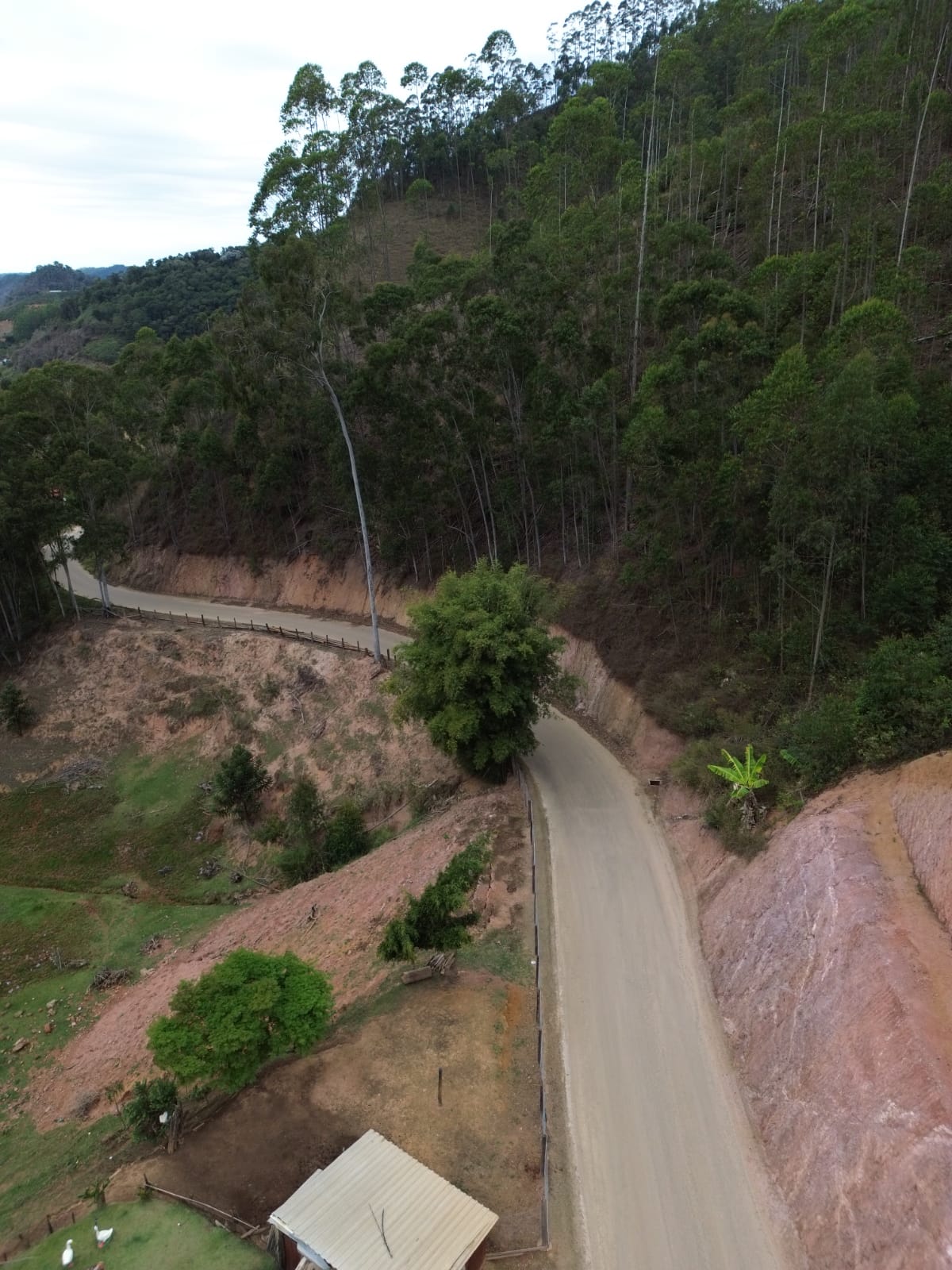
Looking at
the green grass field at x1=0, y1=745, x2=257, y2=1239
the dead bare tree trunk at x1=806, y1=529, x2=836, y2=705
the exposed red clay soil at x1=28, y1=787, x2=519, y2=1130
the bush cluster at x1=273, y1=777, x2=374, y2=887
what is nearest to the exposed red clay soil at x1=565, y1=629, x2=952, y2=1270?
the dead bare tree trunk at x1=806, y1=529, x2=836, y2=705

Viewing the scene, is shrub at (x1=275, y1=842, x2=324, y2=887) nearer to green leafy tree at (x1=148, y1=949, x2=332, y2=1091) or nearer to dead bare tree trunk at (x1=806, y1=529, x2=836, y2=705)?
green leafy tree at (x1=148, y1=949, x2=332, y2=1091)

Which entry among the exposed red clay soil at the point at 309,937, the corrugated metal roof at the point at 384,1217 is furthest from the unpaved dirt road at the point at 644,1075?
the exposed red clay soil at the point at 309,937

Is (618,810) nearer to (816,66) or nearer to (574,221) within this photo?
(574,221)

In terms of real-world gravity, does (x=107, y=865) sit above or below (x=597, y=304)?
below

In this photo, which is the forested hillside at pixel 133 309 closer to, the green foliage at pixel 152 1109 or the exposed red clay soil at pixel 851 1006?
the green foliage at pixel 152 1109

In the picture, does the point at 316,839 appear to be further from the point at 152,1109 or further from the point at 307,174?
the point at 307,174

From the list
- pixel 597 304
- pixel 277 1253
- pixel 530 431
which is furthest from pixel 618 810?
pixel 597 304
